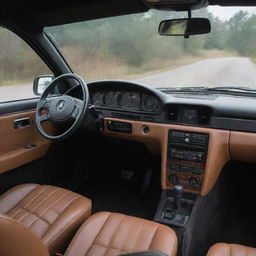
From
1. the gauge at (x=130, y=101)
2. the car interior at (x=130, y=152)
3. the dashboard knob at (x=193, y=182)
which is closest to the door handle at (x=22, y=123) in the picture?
the car interior at (x=130, y=152)

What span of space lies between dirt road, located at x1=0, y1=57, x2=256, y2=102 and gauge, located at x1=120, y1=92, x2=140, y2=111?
5.3 inches

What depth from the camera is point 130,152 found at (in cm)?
325

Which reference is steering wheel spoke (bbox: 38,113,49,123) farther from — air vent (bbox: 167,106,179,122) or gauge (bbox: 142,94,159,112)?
air vent (bbox: 167,106,179,122)

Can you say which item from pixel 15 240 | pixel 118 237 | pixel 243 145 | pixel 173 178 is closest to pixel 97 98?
pixel 173 178

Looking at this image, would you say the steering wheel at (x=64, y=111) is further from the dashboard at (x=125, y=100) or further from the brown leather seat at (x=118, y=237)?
the brown leather seat at (x=118, y=237)

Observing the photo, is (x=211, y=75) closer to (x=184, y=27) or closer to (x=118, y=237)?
(x=184, y=27)

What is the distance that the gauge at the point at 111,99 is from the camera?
284 cm

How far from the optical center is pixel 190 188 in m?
2.44

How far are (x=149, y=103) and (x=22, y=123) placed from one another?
3.50 ft

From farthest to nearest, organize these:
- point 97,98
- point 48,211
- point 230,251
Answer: point 97,98 → point 48,211 → point 230,251

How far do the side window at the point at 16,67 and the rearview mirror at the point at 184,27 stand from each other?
3.76 ft

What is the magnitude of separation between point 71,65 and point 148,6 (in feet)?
3.26

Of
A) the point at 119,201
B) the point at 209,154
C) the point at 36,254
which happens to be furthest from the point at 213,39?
the point at 36,254

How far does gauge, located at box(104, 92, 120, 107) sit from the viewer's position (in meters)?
2.84
